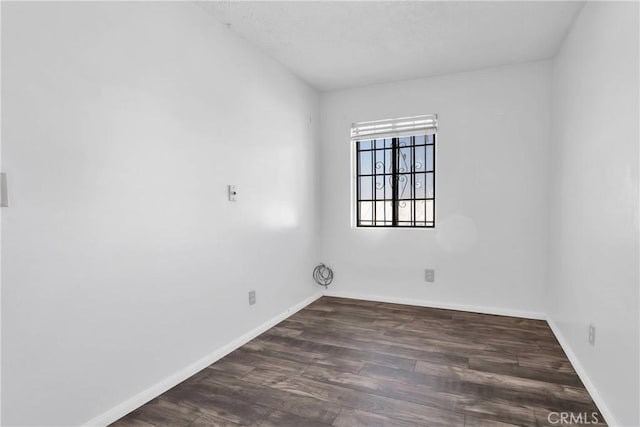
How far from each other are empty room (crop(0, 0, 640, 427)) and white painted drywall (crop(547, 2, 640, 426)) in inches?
0.8

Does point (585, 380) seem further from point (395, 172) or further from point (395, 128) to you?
point (395, 128)

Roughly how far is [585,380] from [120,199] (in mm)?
2920

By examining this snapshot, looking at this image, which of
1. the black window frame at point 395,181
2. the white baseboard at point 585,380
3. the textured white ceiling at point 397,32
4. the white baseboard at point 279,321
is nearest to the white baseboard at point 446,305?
the white baseboard at point 279,321

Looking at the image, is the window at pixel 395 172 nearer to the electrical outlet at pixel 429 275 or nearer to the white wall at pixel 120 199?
the electrical outlet at pixel 429 275

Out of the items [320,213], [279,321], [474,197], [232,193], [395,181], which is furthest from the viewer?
[320,213]

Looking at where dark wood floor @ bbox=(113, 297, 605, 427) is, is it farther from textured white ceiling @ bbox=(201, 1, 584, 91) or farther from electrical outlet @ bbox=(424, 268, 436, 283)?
textured white ceiling @ bbox=(201, 1, 584, 91)

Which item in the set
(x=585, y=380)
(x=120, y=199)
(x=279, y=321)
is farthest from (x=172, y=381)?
(x=585, y=380)

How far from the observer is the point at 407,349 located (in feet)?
9.02

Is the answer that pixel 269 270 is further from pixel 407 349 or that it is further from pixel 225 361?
pixel 407 349

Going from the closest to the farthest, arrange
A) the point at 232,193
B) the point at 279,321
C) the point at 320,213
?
the point at 232,193 → the point at 279,321 → the point at 320,213

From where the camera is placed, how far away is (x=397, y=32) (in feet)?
9.16

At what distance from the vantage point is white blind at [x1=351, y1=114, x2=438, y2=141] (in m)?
3.79

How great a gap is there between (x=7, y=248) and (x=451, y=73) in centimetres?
379

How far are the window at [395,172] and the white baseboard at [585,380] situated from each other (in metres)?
1.54
